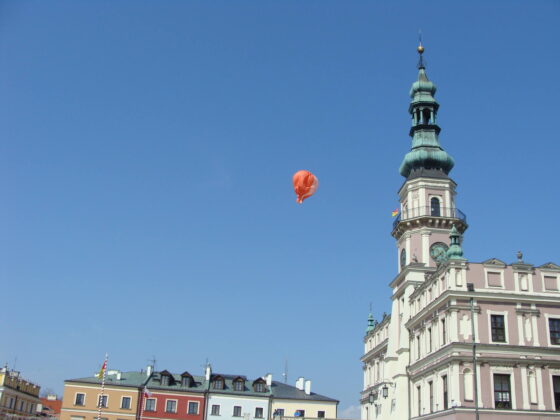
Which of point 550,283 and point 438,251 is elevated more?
point 438,251

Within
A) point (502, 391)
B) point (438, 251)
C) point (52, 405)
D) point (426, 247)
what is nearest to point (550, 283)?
point (502, 391)

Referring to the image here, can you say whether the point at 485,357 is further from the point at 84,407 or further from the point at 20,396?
the point at 20,396

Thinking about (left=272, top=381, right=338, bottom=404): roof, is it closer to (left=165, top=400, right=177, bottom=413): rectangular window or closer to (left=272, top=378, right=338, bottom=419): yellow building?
(left=272, top=378, right=338, bottom=419): yellow building

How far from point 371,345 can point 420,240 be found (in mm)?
17108

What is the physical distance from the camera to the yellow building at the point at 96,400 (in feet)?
262

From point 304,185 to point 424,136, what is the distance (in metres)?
28.2

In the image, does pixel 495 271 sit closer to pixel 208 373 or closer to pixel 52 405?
pixel 208 373

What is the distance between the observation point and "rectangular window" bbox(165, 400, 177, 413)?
8081 centimetres

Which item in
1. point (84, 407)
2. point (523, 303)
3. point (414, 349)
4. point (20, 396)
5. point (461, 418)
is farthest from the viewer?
point (20, 396)

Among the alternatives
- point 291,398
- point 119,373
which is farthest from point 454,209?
point 119,373

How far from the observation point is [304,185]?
36.1m

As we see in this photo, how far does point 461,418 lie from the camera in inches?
1567

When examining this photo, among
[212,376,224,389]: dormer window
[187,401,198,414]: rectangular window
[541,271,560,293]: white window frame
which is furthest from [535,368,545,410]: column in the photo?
[212,376,224,389]: dormer window

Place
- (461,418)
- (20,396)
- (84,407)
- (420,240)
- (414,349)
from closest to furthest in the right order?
(461,418)
(414,349)
(420,240)
(84,407)
(20,396)
